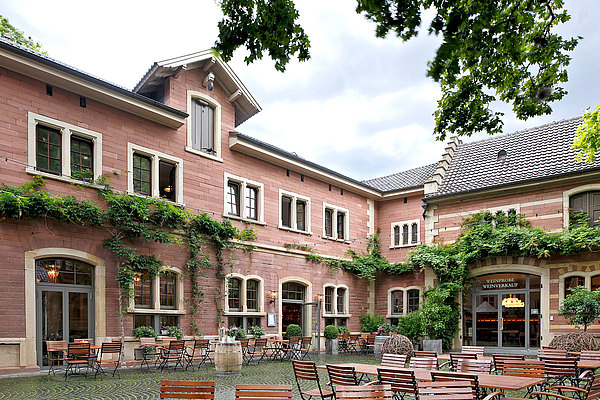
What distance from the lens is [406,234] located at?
2506 centimetres

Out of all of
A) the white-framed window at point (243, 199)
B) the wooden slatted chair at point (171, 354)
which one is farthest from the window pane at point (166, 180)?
the wooden slatted chair at point (171, 354)

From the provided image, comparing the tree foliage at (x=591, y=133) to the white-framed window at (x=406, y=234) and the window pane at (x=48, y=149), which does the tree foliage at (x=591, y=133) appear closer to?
the white-framed window at (x=406, y=234)

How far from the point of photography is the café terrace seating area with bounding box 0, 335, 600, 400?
6477 millimetres

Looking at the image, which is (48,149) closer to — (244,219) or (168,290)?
(168,290)

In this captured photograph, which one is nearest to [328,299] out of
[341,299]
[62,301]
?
[341,299]

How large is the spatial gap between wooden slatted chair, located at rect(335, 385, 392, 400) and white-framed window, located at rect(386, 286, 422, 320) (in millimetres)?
17311

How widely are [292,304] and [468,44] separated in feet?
55.5

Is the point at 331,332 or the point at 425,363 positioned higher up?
the point at 425,363

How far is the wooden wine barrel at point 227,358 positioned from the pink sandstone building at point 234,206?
11.5 feet

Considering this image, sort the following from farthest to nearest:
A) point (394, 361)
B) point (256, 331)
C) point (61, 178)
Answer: point (256, 331)
point (61, 178)
point (394, 361)

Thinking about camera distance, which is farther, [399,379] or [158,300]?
[158,300]

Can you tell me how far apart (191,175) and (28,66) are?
5.94m

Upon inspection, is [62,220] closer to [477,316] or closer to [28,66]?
[28,66]

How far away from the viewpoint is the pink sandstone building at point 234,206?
13.7 m
